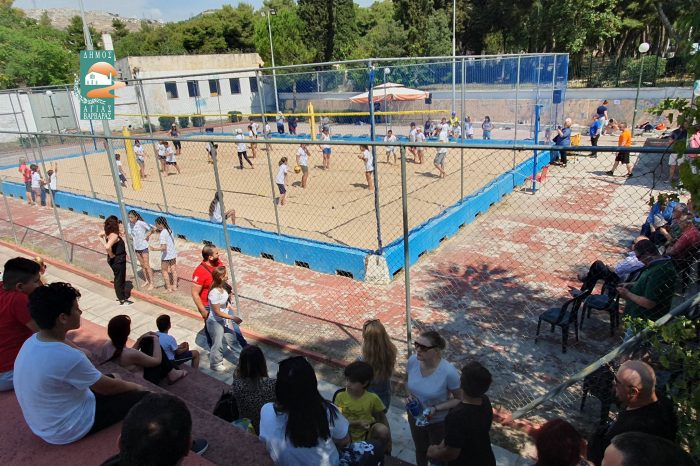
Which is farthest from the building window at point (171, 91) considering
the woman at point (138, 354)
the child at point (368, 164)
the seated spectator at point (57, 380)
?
the seated spectator at point (57, 380)

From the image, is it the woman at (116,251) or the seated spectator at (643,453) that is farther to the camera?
the woman at (116,251)

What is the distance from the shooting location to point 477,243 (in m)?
9.97

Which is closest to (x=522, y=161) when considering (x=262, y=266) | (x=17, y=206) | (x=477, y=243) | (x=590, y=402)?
(x=477, y=243)

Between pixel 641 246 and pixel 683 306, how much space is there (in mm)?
1996

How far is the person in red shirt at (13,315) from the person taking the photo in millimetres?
3539

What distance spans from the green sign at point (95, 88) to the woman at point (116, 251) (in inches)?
104

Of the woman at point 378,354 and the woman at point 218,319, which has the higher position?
the woman at point 378,354

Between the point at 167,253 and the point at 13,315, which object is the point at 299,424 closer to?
the point at 13,315

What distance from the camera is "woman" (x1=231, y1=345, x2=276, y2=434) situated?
143 inches

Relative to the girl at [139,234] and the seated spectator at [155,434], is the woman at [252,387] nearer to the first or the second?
the seated spectator at [155,434]

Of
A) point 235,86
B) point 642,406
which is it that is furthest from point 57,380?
point 235,86

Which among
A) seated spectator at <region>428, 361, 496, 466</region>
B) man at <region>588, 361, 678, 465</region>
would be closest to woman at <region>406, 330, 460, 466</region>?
seated spectator at <region>428, 361, 496, 466</region>

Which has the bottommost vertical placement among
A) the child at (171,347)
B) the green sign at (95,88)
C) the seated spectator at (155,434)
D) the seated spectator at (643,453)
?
the child at (171,347)

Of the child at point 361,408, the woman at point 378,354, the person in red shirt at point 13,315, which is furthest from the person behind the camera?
the woman at point 378,354
